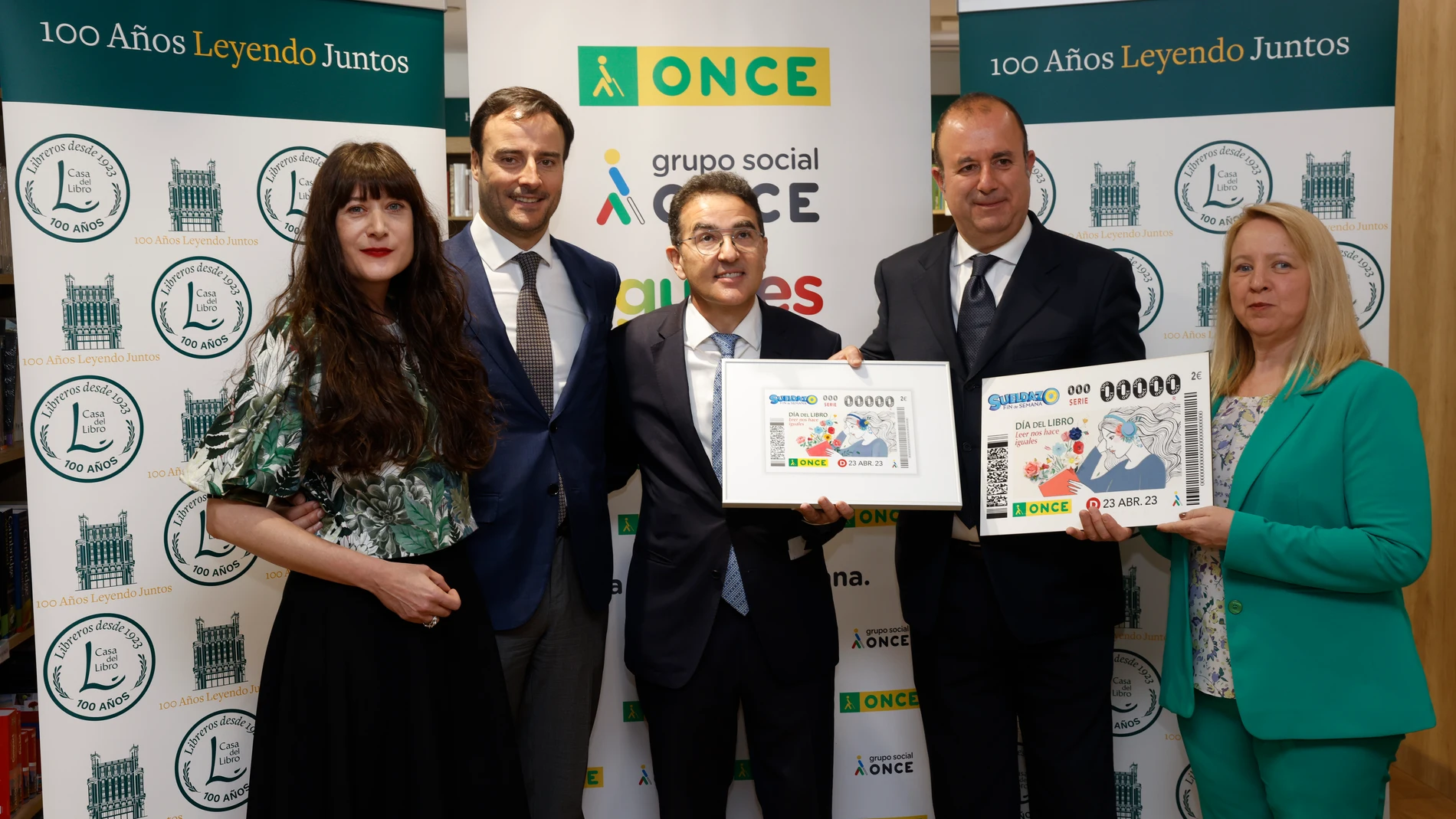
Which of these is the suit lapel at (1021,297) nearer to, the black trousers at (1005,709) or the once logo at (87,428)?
the black trousers at (1005,709)

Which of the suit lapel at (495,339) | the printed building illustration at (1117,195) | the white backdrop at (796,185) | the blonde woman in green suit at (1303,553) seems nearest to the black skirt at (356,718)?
the suit lapel at (495,339)

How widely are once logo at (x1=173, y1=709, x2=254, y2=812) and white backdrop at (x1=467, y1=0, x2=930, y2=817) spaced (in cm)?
109

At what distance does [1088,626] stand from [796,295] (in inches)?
56.8

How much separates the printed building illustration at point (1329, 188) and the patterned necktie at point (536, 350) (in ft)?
8.41

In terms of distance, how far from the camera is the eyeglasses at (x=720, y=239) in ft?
7.53

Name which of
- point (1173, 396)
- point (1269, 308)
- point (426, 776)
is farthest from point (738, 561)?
point (1269, 308)

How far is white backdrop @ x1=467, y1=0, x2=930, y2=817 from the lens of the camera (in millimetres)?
3053

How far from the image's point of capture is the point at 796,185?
311 cm

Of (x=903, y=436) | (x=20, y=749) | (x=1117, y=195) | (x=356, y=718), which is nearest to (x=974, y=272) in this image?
(x=903, y=436)

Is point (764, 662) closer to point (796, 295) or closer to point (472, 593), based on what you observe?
point (472, 593)

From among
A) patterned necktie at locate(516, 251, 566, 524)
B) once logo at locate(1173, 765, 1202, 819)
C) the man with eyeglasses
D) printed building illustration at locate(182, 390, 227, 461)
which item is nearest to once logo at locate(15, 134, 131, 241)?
printed building illustration at locate(182, 390, 227, 461)

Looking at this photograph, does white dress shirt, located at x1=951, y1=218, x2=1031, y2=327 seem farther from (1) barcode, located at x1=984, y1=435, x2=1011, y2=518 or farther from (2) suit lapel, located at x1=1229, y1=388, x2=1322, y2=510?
(2) suit lapel, located at x1=1229, y1=388, x2=1322, y2=510

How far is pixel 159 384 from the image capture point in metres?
2.68

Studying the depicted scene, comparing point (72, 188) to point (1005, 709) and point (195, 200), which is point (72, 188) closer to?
point (195, 200)
